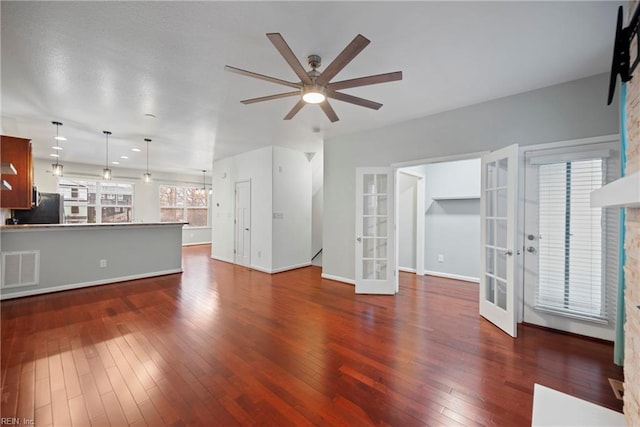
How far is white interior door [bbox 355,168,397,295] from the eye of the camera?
4.20 meters

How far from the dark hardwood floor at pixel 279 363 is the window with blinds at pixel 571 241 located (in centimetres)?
39

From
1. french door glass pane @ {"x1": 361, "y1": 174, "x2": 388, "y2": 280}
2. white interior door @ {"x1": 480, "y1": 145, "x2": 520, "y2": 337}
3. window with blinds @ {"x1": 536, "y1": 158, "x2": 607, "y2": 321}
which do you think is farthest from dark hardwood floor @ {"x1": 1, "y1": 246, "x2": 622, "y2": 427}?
french door glass pane @ {"x1": 361, "y1": 174, "x2": 388, "y2": 280}

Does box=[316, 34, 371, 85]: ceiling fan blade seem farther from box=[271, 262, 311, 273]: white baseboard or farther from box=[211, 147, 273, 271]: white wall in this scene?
box=[271, 262, 311, 273]: white baseboard

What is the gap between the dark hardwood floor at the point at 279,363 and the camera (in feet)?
5.64

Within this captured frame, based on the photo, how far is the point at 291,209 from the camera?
594 centimetres

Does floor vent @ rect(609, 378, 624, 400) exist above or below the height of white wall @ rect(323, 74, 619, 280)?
below

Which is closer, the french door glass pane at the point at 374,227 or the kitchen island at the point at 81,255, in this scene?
the kitchen island at the point at 81,255

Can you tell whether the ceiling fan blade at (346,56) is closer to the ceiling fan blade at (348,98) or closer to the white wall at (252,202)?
the ceiling fan blade at (348,98)

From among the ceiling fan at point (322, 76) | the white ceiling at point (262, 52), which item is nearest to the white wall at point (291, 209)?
the white ceiling at point (262, 52)

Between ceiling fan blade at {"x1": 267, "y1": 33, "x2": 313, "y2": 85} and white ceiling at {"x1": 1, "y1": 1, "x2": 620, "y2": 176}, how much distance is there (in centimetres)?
37

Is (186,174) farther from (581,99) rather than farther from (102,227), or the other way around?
(581,99)

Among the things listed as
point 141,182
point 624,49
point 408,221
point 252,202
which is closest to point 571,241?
point 624,49

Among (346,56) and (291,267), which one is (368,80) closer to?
(346,56)

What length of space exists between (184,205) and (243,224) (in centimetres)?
496
